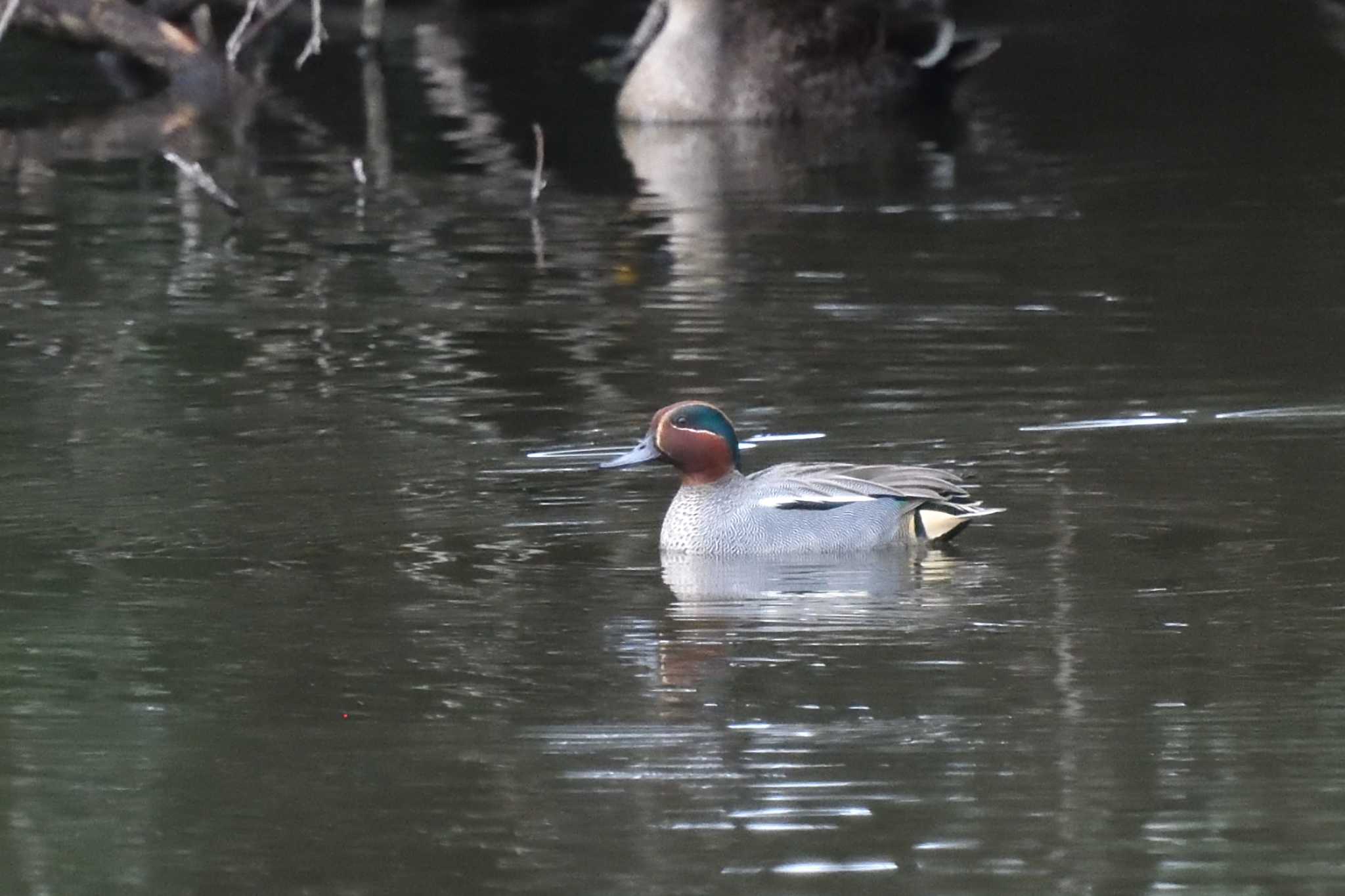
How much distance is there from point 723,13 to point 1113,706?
16546 mm

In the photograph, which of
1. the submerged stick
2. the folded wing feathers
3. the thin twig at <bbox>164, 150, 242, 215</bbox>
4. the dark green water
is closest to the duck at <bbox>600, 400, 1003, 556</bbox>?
the folded wing feathers

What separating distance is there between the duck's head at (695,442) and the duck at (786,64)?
531 inches

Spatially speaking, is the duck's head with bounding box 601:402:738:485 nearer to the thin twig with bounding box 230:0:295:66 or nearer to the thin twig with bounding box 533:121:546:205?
the thin twig with bounding box 533:121:546:205

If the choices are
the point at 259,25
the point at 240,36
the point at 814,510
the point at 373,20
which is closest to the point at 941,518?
the point at 814,510

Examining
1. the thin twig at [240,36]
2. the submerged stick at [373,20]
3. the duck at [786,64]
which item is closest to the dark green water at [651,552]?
the thin twig at [240,36]

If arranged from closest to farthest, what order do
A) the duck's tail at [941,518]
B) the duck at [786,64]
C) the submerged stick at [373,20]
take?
the duck's tail at [941,518] < the duck at [786,64] < the submerged stick at [373,20]

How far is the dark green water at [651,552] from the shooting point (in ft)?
21.4

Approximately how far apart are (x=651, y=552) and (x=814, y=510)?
0.59 m

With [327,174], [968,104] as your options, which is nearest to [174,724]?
[327,174]

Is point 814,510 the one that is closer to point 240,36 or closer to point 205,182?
point 205,182

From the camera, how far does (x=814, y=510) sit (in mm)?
9297

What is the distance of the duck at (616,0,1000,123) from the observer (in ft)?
75.7

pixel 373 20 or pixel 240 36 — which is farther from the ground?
pixel 240 36

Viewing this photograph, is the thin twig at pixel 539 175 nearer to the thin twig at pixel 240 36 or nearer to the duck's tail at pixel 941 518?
the thin twig at pixel 240 36
